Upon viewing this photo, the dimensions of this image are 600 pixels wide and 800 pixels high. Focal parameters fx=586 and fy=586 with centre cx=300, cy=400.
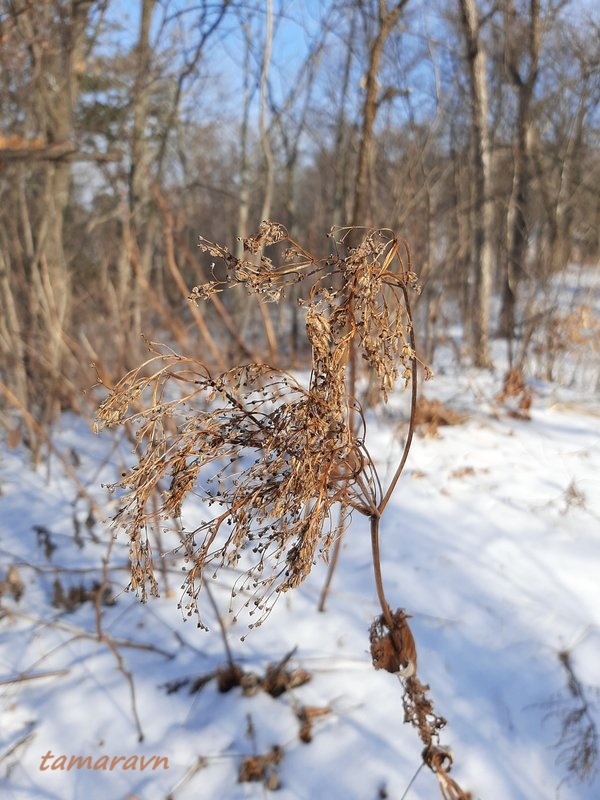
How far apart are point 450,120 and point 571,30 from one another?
8.30ft

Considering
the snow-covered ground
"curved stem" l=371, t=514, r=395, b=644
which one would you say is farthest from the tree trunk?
"curved stem" l=371, t=514, r=395, b=644

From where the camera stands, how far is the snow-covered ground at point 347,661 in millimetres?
1957

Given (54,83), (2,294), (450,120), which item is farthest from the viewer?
(450,120)

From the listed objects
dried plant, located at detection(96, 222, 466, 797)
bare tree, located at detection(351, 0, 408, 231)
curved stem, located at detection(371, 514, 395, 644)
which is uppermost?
bare tree, located at detection(351, 0, 408, 231)

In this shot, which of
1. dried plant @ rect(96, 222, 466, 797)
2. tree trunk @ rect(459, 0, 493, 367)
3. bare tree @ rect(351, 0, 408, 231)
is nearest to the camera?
dried plant @ rect(96, 222, 466, 797)

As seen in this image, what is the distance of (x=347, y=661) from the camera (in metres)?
2.30

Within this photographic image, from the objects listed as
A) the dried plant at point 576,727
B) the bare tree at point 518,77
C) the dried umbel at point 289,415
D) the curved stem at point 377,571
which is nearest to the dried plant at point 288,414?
the dried umbel at point 289,415

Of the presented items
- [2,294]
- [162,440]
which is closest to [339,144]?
[2,294]

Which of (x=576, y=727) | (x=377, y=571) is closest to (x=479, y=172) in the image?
(x=576, y=727)

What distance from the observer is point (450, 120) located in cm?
660

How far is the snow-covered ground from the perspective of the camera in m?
1.96

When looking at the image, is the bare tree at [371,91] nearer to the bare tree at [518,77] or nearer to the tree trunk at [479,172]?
the tree trunk at [479,172]

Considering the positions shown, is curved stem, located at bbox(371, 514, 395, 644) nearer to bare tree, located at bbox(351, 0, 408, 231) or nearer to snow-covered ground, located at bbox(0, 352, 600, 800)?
snow-covered ground, located at bbox(0, 352, 600, 800)

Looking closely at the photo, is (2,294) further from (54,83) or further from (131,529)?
(131,529)
